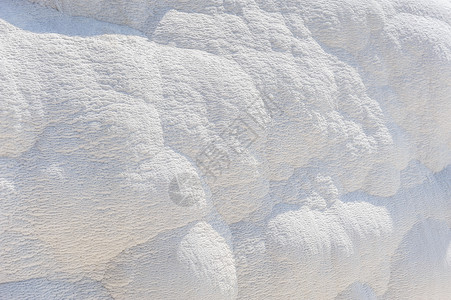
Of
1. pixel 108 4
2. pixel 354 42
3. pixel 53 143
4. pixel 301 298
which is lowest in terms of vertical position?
pixel 301 298

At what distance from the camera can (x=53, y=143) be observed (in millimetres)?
744

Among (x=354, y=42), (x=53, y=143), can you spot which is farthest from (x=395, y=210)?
(x=53, y=143)

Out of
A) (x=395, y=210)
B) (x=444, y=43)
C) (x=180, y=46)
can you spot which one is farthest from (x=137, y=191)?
(x=444, y=43)

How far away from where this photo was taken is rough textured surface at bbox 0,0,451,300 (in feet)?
2.45

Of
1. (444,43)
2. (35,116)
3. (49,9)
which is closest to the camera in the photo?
(35,116)

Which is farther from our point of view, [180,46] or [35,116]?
[180,46]

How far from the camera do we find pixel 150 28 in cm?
90

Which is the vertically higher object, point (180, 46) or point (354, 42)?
point (354, 42)

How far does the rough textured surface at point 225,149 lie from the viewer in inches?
29.4

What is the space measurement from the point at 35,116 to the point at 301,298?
597mm

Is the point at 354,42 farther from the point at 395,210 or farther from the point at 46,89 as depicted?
the point at 46,89

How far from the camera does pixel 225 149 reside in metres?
0.88

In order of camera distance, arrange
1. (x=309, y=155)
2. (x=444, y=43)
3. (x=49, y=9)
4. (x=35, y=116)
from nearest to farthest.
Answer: (x=35, y=116), (x=49, y=9), (x=309, y=155), (x=444, y=43)

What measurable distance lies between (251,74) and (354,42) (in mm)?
304
